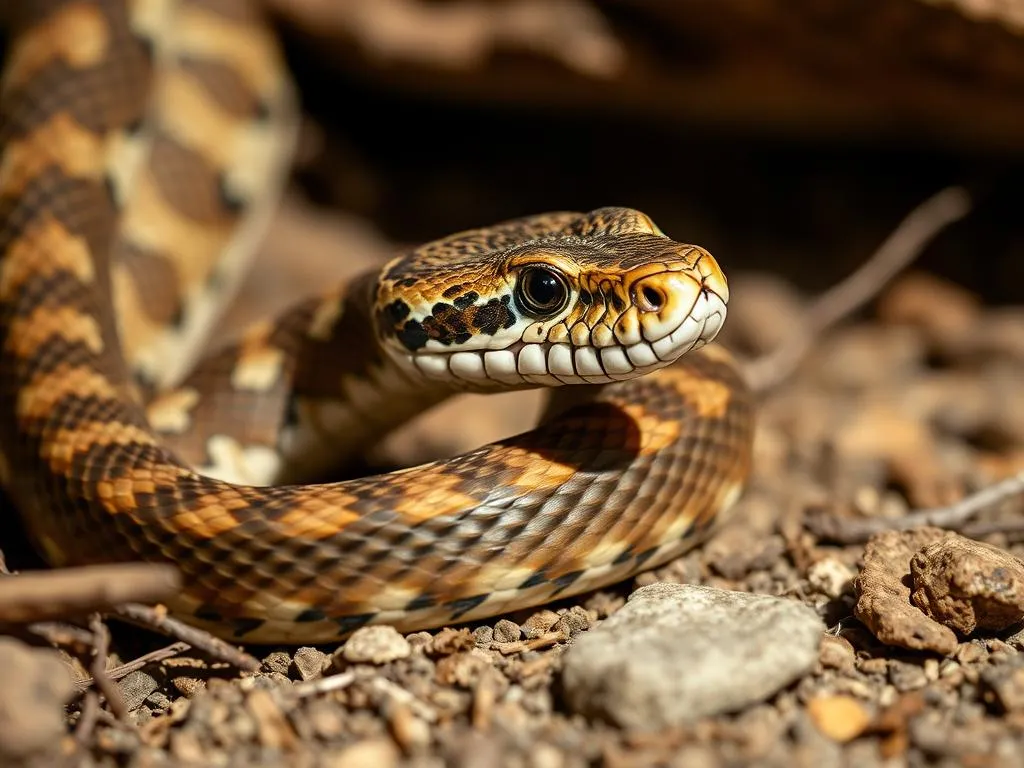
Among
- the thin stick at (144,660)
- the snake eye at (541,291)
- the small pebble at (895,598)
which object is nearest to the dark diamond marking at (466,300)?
the snake eye at (541,291)

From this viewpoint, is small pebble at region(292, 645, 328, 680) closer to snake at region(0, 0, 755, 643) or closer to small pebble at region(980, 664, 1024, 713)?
snake at region(0, 0, 755, 643)

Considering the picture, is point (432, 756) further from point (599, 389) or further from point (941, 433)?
→ point (941, 433)

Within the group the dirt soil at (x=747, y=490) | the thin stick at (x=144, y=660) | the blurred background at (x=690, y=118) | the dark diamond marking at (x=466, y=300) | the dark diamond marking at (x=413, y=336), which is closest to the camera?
the dirt soil at (x=747, y=490)

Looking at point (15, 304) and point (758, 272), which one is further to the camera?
point (758, 272)

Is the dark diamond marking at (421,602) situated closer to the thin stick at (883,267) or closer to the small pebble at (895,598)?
the small pebble at (895,598)

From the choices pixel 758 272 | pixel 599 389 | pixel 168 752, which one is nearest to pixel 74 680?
pixel 168 752

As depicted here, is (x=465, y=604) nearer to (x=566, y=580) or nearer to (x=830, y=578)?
(x=566, y=580)
